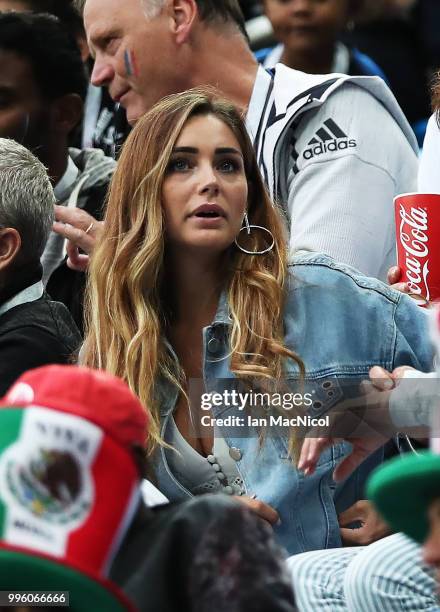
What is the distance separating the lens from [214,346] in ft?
12.0

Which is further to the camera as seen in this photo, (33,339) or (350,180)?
(350,180)

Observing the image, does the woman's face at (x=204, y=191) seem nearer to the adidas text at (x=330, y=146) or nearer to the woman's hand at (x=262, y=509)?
the adidas text at (x=330, y=146)

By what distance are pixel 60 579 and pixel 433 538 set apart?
524 mm

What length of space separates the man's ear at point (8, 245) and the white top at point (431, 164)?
122 cm

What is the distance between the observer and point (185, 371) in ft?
12.3

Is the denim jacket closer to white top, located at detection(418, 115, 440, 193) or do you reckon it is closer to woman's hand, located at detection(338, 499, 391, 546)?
woman's hand, located at detection(338, 499, 391, 546)

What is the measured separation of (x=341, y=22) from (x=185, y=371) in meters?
2.88

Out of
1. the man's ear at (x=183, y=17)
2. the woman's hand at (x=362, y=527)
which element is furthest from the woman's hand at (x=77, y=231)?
the woman's hand at (x=362, y=527)


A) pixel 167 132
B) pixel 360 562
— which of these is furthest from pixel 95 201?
pixel 360 562

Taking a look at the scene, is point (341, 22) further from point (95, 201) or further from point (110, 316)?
point (110, 316)

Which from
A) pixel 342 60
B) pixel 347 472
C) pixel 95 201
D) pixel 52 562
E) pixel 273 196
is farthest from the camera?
pixel 342 60

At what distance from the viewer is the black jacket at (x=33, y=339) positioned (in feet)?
12.4

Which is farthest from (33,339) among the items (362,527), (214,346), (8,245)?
(362,527)

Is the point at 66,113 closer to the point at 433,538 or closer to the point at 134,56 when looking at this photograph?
the point at 134,56
